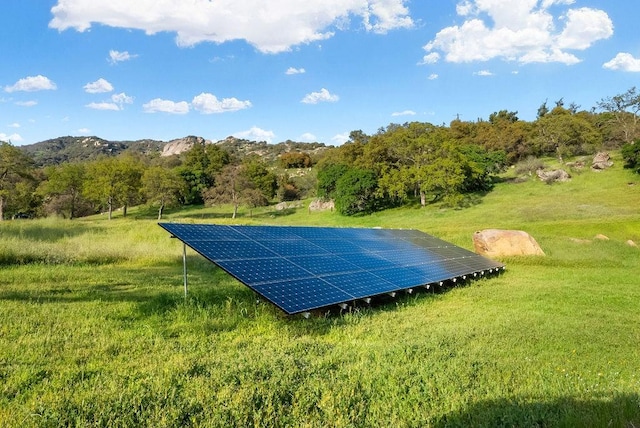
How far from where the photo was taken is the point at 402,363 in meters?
7.25

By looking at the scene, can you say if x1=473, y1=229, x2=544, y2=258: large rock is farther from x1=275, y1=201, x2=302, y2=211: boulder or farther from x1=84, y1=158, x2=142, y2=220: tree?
x1=84, y1=158, x2=142, y2=220: tree

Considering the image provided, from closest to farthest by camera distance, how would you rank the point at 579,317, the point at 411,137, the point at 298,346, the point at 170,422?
the point at 170,422 < the point at 298,346 < the point at 579,317 < the point at 411,137

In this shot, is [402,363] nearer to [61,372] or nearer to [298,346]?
[298,346]

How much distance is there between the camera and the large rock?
82.7 ft

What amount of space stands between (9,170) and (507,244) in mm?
58445

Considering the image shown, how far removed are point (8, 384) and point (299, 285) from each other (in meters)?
6.26

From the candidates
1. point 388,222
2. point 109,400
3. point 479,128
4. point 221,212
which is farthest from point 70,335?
point 479,128

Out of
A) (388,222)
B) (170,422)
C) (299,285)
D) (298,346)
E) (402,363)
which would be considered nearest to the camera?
(170,422)

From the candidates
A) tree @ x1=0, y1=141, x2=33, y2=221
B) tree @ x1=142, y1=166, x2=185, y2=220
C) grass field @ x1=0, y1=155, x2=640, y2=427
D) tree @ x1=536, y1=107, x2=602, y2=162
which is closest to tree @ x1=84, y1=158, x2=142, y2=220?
tree @ x1=142, y1=166, x2=185, y2=220

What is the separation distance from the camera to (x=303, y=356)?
744cm

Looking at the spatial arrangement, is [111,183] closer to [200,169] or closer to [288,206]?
[200,169]

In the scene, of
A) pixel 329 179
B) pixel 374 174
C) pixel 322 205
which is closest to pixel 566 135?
pixel 374 174

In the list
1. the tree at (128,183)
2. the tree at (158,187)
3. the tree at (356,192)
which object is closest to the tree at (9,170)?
the tree at (128,183)

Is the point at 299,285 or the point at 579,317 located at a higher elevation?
the point at 299,285
